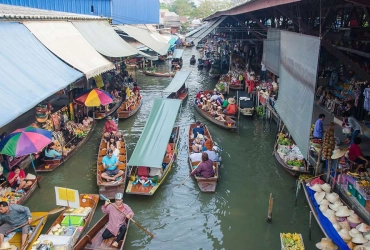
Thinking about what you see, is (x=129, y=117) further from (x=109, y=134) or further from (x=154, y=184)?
(x=154, y=184)

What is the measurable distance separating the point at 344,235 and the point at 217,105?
11.1 metres

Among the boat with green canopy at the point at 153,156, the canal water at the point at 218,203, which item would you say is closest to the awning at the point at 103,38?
the canal water at the point at 218,203

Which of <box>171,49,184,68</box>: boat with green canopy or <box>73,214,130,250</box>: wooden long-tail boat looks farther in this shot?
<box>171,49,184,68</box>: boat with green canopy

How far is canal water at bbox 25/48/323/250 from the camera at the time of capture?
8.43 meters

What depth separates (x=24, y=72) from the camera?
377 inches

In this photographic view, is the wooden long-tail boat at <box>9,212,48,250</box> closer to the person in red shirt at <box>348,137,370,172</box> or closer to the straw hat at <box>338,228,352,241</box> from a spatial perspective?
the straw hat at <box>338,228,352,241</box>

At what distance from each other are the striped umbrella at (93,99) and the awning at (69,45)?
35.8 inches

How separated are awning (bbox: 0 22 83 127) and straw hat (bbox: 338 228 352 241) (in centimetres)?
769

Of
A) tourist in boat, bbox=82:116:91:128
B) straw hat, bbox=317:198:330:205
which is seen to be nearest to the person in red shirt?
straw hat, bbox=317:198:330:205

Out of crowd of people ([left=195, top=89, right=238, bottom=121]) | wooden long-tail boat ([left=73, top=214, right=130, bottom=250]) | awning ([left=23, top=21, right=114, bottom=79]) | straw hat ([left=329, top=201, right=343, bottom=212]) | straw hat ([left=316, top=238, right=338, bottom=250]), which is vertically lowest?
wooden long-tail boat ([left=73, top=214, right=130, bottom=250])

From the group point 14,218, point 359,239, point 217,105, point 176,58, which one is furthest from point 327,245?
point 176,58

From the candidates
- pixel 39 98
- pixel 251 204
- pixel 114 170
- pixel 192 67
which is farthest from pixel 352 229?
pixel 192 67

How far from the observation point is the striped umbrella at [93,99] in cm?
1386

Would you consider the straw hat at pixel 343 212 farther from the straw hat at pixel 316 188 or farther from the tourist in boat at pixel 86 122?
the tourist in boat at pixel 86 122
